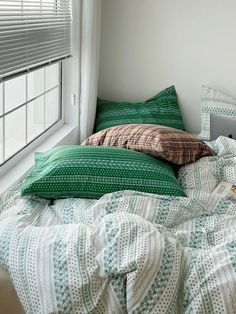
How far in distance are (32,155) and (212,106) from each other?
123 cm

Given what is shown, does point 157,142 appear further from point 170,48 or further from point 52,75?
point 170,48

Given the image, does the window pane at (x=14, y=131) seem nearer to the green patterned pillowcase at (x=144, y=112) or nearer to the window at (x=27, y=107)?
the window at (x=27, y=107)

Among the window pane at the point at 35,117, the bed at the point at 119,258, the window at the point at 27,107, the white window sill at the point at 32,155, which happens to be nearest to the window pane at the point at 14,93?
the window at the point at 27,107

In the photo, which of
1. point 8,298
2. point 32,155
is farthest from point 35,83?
point 8,298

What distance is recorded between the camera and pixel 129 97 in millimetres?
3277

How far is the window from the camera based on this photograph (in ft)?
7.25

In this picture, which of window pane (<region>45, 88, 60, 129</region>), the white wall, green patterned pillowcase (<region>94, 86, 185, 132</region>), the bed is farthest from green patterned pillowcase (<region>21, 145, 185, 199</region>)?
the white wall

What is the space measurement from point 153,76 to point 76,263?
2029 millimetres

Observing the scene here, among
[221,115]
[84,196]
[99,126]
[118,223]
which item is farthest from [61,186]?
[221,115]

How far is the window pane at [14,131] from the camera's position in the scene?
2258mm

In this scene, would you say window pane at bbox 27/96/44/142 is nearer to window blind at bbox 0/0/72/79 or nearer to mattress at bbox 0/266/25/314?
window blind at bbox 0/0/72/79

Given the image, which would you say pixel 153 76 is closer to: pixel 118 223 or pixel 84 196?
pixel 84 196

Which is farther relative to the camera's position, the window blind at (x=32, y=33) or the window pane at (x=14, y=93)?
the window pane at (x=14, y=93)

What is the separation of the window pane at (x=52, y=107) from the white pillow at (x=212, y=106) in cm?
90
